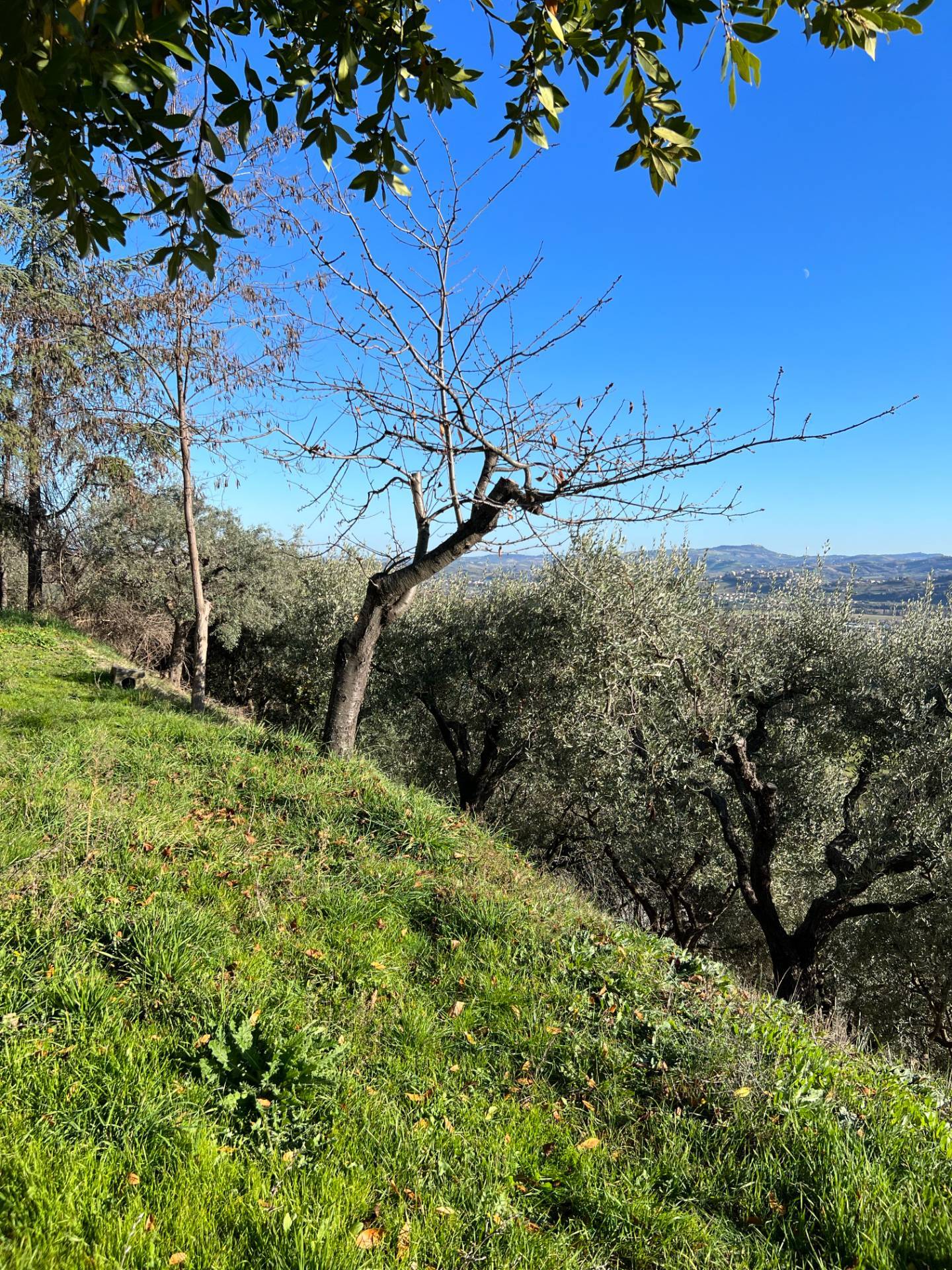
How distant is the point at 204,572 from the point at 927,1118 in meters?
23.3

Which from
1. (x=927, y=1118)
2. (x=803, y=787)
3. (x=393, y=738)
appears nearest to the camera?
(x=927, y=1118)

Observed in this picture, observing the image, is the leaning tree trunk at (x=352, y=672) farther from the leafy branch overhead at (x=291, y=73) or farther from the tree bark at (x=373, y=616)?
the leafy branch overhead at (x=291, y=73)

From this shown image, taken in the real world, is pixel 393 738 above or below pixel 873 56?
below

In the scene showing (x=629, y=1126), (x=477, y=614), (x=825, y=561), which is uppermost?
(x=825, y=561)

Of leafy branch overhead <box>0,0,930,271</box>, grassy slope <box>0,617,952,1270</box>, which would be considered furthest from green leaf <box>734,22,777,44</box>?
grassy slope <box>0,617,952,1270</box>

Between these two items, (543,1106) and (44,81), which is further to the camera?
(543,1106)

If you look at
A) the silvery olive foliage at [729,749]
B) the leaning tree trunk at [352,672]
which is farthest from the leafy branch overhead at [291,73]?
the silvery olive foliage at [729,749]

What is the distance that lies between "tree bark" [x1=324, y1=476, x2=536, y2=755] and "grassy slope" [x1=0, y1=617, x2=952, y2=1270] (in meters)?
2.51

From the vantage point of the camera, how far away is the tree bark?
25.1 feet

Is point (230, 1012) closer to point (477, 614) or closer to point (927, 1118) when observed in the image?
point (927, 1118)

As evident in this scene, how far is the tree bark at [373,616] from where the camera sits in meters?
7.65

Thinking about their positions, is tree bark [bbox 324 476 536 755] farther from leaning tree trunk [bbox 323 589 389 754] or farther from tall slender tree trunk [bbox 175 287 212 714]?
tall slender tree trunk [bbox 175 287 212 714]

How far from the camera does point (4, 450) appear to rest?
1599 centimetres

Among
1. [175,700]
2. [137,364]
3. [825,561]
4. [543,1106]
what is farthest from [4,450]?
[825,561]
